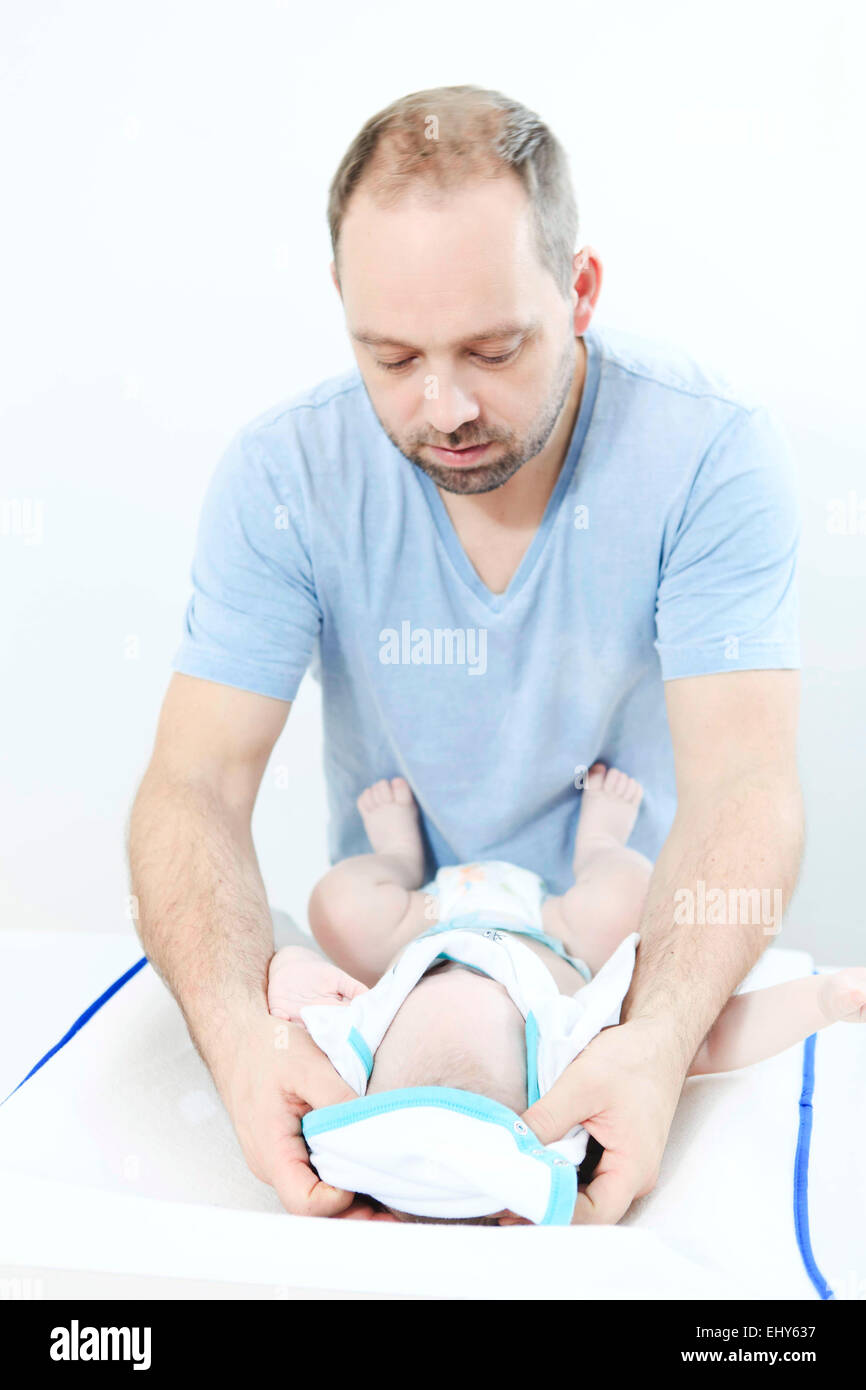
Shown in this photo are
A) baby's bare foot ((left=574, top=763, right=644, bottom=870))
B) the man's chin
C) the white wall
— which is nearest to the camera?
the man's chin

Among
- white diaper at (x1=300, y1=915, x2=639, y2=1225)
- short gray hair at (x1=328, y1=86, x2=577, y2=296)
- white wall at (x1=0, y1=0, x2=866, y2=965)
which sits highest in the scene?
white wall at (x1=0, y1=0, x2=866, y2=965)

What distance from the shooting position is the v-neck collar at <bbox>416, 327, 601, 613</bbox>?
1.70 metres

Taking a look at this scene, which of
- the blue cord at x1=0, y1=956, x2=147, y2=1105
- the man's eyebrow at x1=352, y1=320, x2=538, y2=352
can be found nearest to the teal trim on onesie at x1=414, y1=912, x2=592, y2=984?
the blue cord at x1=0, y1=956, x2=147, y2=1105

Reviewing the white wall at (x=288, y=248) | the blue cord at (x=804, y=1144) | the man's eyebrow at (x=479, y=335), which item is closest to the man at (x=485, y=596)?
the man's eyebrow at (x=479, y=335)

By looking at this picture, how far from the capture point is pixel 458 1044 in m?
1.25

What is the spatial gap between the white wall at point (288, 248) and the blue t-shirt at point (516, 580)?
2.00 feet

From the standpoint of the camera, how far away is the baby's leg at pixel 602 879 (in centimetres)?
161

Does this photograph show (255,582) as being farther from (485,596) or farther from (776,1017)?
(776,1017)

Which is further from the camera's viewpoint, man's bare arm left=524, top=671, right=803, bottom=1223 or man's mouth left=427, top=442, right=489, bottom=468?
man's mouth left=427, top=442, right=489, bottom=468

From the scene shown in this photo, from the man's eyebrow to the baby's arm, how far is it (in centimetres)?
77

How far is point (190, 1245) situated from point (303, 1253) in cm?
9

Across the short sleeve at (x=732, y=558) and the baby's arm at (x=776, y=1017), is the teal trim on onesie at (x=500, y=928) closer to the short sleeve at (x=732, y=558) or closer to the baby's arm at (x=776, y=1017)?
the baby's arm at (x=776, y=1017)

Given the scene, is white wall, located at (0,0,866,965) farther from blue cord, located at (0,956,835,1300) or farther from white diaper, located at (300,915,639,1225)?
white diaper, located at (300,915,639,1225)
